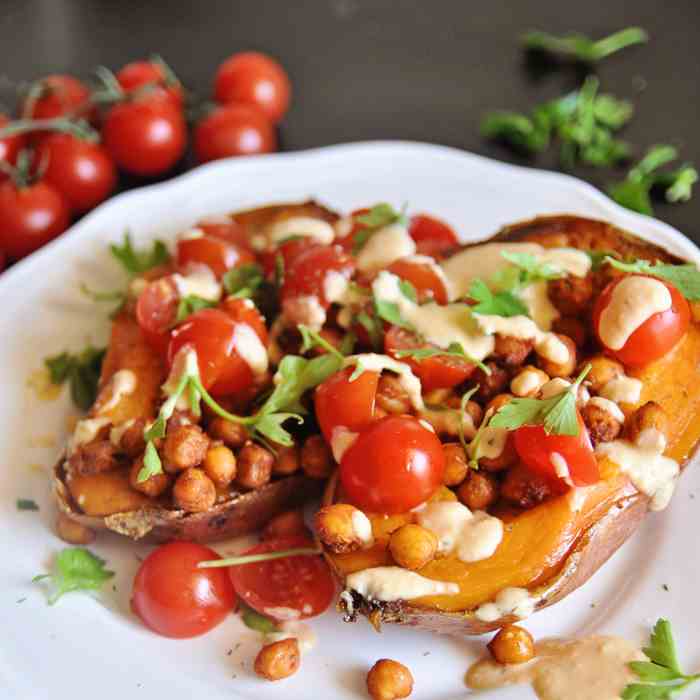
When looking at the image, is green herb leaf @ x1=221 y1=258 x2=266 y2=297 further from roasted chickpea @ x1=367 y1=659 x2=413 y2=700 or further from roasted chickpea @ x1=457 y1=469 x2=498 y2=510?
roasted chickpea @ x1=367 y1=659 x2=413 y2=700

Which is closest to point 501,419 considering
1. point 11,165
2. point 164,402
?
point 164,402

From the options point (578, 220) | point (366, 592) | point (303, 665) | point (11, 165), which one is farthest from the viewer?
point (11, 165)

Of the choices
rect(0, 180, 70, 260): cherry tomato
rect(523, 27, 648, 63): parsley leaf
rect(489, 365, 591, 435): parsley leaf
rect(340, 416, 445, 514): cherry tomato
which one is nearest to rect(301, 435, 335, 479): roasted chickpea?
rect(340, 416, 445, 514): cherry tomato

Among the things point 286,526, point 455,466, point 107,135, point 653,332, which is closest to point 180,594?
point 286,526

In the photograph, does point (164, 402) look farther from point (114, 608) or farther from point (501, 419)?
point (501, 419)

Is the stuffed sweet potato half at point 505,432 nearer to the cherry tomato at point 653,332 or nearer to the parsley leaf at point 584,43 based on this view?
the cherry tomato at point 653,332

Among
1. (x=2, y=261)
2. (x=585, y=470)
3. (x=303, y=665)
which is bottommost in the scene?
(x=303, y=665)

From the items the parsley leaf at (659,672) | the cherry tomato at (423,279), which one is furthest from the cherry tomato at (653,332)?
the parsley leaf at (659,672)
